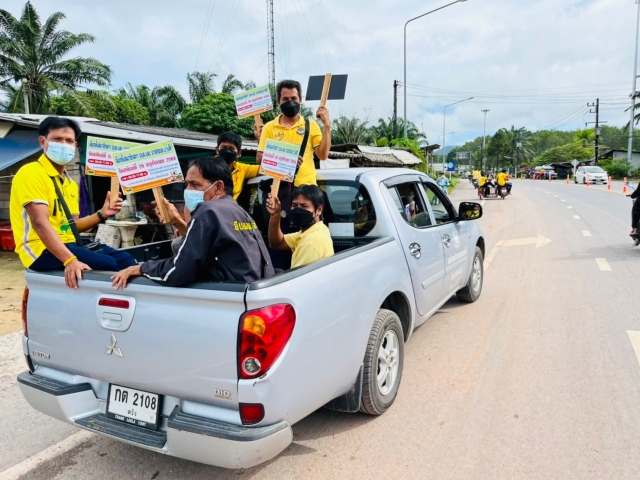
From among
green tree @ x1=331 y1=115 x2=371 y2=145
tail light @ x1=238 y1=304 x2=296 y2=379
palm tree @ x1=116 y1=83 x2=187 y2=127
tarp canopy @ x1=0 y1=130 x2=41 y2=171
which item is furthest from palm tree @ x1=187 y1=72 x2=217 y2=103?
tail light @ x1=238 y1=304 x2=296 y2=379

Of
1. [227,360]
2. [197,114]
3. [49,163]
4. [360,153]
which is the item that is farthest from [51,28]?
[227,360]

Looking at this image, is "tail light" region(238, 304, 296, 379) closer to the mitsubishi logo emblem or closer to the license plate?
the license plate

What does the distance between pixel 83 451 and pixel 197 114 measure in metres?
26.6

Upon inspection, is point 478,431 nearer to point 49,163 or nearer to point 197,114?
point 49,163

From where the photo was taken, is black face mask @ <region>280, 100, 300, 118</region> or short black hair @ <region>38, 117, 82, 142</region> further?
black face mask @ <region>280, 100, 300, 118</region>

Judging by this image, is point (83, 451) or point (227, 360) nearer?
point (227, 360)

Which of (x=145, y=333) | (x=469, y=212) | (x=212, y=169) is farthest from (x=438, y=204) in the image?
(x=145, y=333)

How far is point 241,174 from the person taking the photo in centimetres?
428

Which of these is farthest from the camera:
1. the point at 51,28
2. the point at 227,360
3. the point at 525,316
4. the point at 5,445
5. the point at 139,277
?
the point at 51,28

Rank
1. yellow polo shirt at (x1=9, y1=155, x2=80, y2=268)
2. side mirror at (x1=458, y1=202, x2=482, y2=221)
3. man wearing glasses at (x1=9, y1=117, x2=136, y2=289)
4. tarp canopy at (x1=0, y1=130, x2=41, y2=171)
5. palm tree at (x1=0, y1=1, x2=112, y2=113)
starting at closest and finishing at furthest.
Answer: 1. man wearing glasses at (x1=9, y1=117, x2=136, y2=289)
2. yellow polo shirt at (x1=9, y1=155, x2=80, y2=268)
3. side mirror at (x1=458, y1=202, x2=482, y2=221)
4. tarp canopy at (x1=0, y1=130, x2=41, y2=171)
5. palm tree at (x1=0, y1=1, x2=112, y2=113)

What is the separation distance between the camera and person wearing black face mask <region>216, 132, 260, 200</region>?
4012mm

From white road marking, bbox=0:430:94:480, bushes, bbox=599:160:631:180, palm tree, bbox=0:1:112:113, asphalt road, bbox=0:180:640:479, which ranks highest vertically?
palm tree, bbox=0:1:112:113

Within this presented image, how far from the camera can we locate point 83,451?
2.99 m

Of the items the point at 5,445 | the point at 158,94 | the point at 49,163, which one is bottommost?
the point at 5,445
